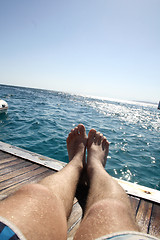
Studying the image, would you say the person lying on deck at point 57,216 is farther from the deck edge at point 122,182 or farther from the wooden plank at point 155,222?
the deck edge at point 122,182

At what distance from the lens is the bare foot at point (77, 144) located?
6.21ft

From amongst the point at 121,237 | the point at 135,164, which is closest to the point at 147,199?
the point at 121,237

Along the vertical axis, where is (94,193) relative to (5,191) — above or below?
above

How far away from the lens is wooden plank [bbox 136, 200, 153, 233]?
1019 millimetres

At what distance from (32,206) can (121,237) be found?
16.3 inches

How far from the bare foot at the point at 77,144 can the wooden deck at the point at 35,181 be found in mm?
286

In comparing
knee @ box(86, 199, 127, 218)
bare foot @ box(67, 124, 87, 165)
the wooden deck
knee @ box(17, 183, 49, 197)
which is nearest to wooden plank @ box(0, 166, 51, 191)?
Result: the wooden deck

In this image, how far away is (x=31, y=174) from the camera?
5.29 feet

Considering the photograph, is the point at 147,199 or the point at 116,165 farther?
the point at 116,165

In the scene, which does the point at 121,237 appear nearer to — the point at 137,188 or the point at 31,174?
the point at 137,188

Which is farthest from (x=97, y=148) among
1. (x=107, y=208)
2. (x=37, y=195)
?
(x=37, y=195)

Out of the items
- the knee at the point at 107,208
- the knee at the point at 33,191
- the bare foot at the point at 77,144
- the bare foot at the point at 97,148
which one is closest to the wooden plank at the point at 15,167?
the bare foot at the point at 77,144

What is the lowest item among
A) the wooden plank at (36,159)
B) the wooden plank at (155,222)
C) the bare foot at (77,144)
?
the wooden plank at (36,159)

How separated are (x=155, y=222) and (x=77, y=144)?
1327 mm
